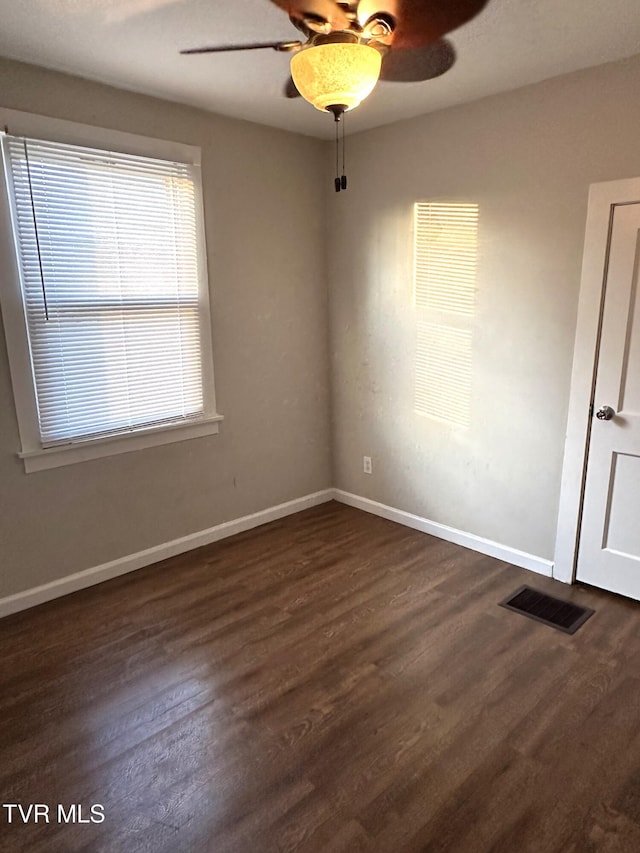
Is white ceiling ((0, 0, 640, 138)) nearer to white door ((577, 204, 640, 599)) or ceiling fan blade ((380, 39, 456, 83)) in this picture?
ceiling fan blade ((380, 39, 456, 83))

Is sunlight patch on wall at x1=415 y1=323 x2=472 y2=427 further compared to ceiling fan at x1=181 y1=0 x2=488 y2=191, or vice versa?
sunlight patch on wall at x1=415 y1=323 x2=472 y2=427

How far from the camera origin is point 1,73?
2.38 meters

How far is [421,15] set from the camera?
1.85 meters

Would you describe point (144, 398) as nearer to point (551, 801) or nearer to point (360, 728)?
point (360, 728)

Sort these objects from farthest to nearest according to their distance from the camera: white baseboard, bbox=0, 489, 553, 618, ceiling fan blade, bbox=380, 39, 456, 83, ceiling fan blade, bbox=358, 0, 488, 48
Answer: white baseboard, bbox=0, 489, 553, 618
ceiling fan blade, bbox=380, 39, 456, 83
ceiling fan blade, bbox=358, 0, 488, 48

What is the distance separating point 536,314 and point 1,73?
274cm

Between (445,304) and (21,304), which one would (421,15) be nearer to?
(445,304)

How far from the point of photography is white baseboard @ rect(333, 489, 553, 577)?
3.05 meters

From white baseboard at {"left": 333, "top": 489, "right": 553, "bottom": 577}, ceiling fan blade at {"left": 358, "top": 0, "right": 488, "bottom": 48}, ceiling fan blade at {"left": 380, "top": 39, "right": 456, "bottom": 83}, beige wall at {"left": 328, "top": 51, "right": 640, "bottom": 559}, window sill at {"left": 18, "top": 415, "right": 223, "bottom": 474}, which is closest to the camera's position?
ceiling fan blade at {"left": 358, "top": 0, "right": 488, "bottom": 48}

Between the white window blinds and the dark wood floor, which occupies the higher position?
the white window blinds

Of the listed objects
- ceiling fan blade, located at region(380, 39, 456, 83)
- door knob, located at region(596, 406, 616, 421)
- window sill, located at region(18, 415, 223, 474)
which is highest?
ceiling fan blade, located at region(380, 39, 456, 83)

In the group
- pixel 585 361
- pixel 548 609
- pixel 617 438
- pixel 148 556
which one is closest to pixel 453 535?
pixel 548 609

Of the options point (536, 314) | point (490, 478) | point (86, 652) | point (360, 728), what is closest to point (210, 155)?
point (536, 314)

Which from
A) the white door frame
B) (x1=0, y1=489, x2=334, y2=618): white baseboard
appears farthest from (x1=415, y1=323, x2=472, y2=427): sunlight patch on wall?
(x1=0, y1=489, x2=334, y2=618): white baseboard
